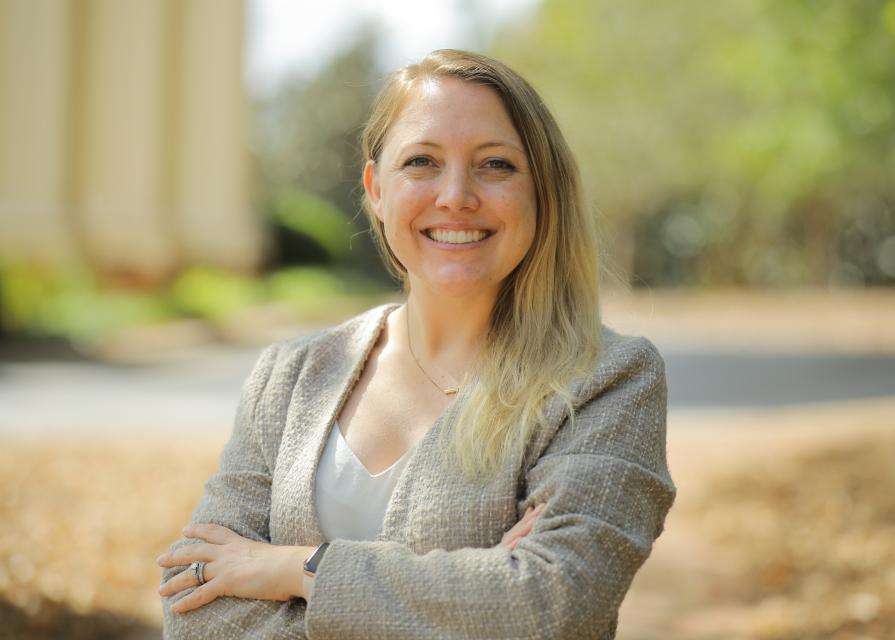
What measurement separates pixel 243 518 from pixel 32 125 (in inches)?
612

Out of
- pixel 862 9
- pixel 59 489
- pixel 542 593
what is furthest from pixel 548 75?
pixel 542 593

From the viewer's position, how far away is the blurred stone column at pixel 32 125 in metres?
15.9

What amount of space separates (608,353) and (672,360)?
13.8 metres

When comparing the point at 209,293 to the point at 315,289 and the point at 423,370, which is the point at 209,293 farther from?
the point at 423,370

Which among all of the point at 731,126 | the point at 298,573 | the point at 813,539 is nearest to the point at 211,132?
the point at 731,126

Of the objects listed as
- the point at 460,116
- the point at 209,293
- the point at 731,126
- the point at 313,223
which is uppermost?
the point at 731,126

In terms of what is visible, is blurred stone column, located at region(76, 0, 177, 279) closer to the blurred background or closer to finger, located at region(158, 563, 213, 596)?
the blurred background

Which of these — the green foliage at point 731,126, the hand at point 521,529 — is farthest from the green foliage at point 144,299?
the hand at point 521,529

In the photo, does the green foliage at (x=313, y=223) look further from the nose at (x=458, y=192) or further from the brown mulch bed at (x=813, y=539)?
the nose at (x=458, y=192)

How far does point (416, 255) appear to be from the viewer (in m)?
2.48

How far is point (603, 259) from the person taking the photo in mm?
2703

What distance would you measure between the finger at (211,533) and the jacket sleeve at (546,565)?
0.37 meters

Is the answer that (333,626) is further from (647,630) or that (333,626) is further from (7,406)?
(7,406)

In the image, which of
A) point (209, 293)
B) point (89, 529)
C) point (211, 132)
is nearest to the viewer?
point (89, 529)
